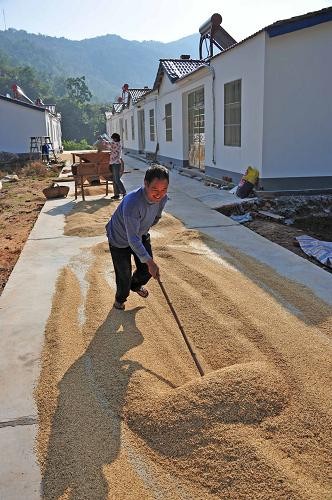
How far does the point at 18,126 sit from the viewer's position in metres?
24.2

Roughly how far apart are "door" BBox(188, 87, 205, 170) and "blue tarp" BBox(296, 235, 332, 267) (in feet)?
27.4

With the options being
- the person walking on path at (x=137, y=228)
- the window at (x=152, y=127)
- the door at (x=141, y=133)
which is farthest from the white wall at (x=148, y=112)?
the person walking on path at (x=137, y=228)

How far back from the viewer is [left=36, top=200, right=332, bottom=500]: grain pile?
6.88ft

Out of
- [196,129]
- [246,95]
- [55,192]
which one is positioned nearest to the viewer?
[246,95]

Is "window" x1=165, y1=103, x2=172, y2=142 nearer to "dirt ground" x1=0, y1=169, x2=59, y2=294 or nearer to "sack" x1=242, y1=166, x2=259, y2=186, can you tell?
"dirt ground" x1=0, y1=169, x2=59, y2=294

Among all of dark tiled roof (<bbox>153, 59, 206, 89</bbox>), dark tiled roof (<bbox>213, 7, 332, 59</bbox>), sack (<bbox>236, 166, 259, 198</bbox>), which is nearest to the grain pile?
sack (<bbox>236, 166, 259, 198</bbox>)

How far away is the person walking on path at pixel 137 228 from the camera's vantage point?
10.3ft

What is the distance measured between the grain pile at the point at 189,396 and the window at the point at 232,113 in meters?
6.77

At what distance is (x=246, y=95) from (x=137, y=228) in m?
7.38

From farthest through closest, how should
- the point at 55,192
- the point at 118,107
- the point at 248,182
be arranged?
the point at 118,107 → the point at 55,192 → the point at 248,182

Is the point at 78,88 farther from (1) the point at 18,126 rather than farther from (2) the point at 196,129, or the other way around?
(2) the point at 196,129

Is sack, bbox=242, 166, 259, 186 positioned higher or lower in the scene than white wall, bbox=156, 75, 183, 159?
lower

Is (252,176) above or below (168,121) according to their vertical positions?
below

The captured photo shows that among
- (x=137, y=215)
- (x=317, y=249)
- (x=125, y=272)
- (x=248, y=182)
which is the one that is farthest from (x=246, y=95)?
(x=137, y=215)
